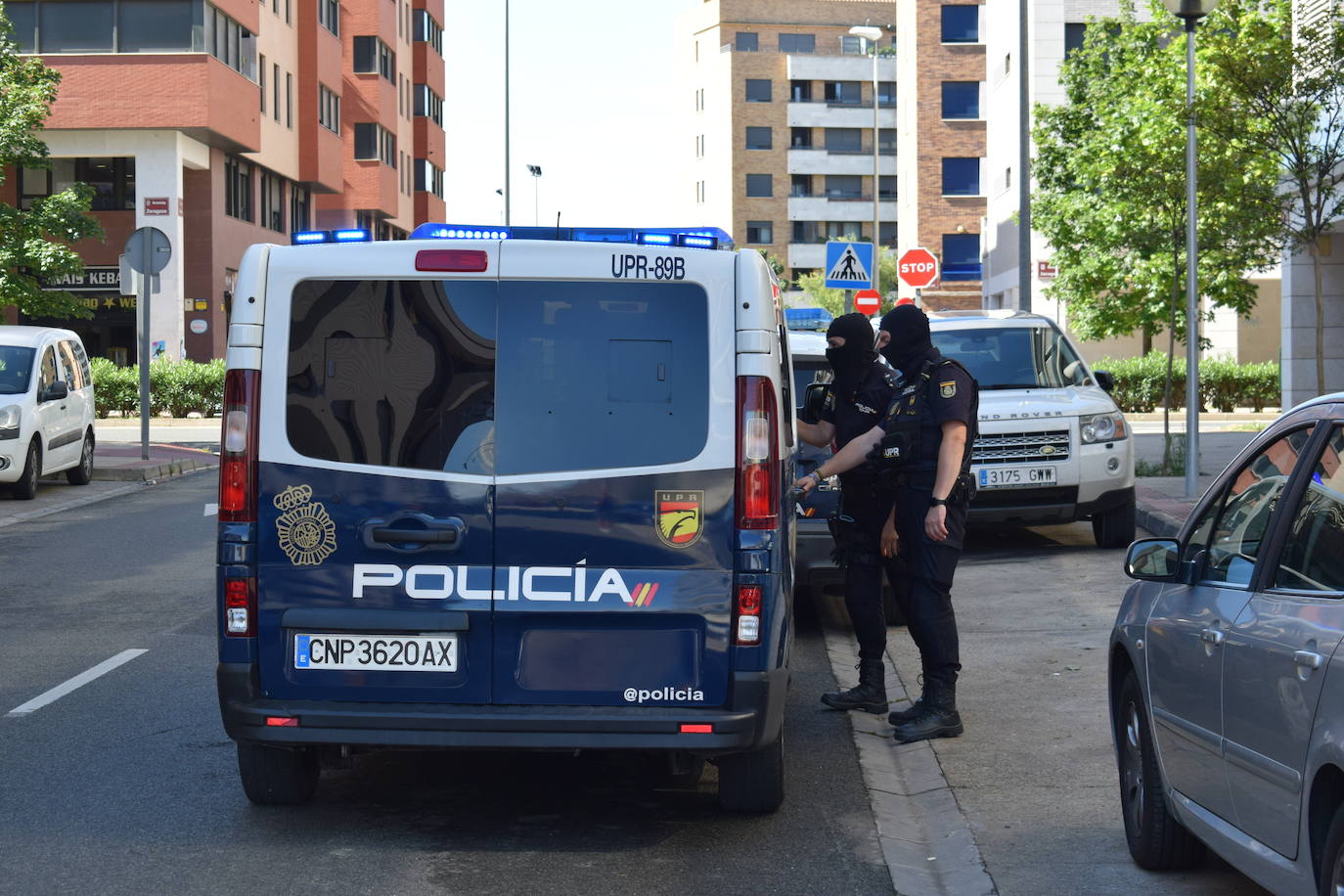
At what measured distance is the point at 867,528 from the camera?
790 cm

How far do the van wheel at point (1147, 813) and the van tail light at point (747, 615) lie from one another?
1.16 m

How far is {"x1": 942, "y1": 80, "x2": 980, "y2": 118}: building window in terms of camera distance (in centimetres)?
6944

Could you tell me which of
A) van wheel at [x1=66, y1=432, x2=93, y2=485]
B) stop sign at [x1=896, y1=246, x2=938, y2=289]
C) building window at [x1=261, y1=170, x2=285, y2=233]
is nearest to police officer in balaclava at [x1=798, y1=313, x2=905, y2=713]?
van wheel at [x1=66, y1=432, x2=93, y2=485]

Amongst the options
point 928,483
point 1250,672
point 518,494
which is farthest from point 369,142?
point 1250,672

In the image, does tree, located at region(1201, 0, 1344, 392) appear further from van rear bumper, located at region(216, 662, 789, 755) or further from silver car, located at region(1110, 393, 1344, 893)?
van rear bumper, located at region(216, 662, 789, 755)

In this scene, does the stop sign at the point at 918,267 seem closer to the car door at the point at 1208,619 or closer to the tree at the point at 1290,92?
the tree at the point at 1290,92

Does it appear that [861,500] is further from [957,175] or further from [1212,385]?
[957,175]

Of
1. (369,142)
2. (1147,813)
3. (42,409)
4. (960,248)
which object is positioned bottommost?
(1147,813)

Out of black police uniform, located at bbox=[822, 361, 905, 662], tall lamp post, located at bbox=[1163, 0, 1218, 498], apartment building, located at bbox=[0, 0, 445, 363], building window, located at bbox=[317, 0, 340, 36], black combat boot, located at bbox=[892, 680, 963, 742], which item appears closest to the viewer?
black combat boot, located at bbox=[892, 680, 963, 742]

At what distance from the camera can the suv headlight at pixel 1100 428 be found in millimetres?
14117

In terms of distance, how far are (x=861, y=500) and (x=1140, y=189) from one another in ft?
42.1

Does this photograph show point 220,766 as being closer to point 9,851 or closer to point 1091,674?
point 9,851

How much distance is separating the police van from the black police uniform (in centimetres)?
221

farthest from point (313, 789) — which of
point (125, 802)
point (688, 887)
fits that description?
point (688, 887)
